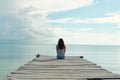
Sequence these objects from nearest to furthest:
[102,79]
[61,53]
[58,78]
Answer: [102,79] → [58,78] → [61,53]

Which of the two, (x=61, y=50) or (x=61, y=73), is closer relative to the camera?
(x=61, y=73)

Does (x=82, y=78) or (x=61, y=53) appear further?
(x=61, y=53)

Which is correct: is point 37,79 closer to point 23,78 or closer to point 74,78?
point 23,78

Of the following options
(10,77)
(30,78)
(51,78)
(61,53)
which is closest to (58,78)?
(51,78)

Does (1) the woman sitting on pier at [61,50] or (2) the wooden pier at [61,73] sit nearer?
(2) the wooden pier at [61,73]

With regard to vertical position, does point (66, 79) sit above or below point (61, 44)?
below

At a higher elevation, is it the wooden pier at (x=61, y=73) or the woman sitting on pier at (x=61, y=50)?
the woman sitting on pier at (x=61, y=50)

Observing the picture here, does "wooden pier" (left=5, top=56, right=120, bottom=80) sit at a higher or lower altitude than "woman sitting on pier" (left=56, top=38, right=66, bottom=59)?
lower

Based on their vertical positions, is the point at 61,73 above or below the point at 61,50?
below

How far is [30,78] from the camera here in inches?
382

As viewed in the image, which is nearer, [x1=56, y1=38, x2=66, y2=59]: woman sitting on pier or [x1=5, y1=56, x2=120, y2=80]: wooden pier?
[x1=5, y1=56, x2=120, y2=80]: wooden pier

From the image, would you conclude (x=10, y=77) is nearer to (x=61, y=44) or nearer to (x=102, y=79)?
(x=102, y=79)

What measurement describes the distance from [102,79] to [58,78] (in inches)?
56.6

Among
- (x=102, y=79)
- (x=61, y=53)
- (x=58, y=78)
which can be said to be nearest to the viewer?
(x=102, y=79)
